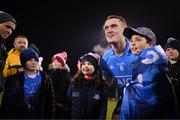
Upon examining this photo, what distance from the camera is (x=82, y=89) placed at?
2699 millimetres

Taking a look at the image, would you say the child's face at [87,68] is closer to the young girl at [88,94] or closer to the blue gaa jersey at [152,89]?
the young girl at [88,94]

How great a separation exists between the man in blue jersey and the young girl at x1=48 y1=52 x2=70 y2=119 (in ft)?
1.34

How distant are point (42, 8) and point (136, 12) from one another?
3.02 ft

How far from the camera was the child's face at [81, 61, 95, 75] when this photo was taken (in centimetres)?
274

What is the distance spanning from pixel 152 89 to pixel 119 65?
0.52m

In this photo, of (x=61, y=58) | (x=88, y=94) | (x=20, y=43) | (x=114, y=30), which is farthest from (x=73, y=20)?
(x=88, y=94)

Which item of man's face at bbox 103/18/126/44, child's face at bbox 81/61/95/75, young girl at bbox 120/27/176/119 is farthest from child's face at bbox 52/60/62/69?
young girl at bbox 120/27/176/119

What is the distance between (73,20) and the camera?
3.39 meters

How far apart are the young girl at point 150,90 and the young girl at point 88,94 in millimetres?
352

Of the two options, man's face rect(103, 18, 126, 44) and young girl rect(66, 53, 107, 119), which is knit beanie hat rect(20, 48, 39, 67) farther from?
man's face rect(103, 18, 126, 44)

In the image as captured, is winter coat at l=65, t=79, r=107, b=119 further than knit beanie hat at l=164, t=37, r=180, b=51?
No

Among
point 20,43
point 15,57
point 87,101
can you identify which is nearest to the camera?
point 87,101

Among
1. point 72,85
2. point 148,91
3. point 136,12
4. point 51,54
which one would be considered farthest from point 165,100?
point 51,54

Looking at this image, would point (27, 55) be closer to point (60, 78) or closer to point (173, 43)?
point (60, 78)
